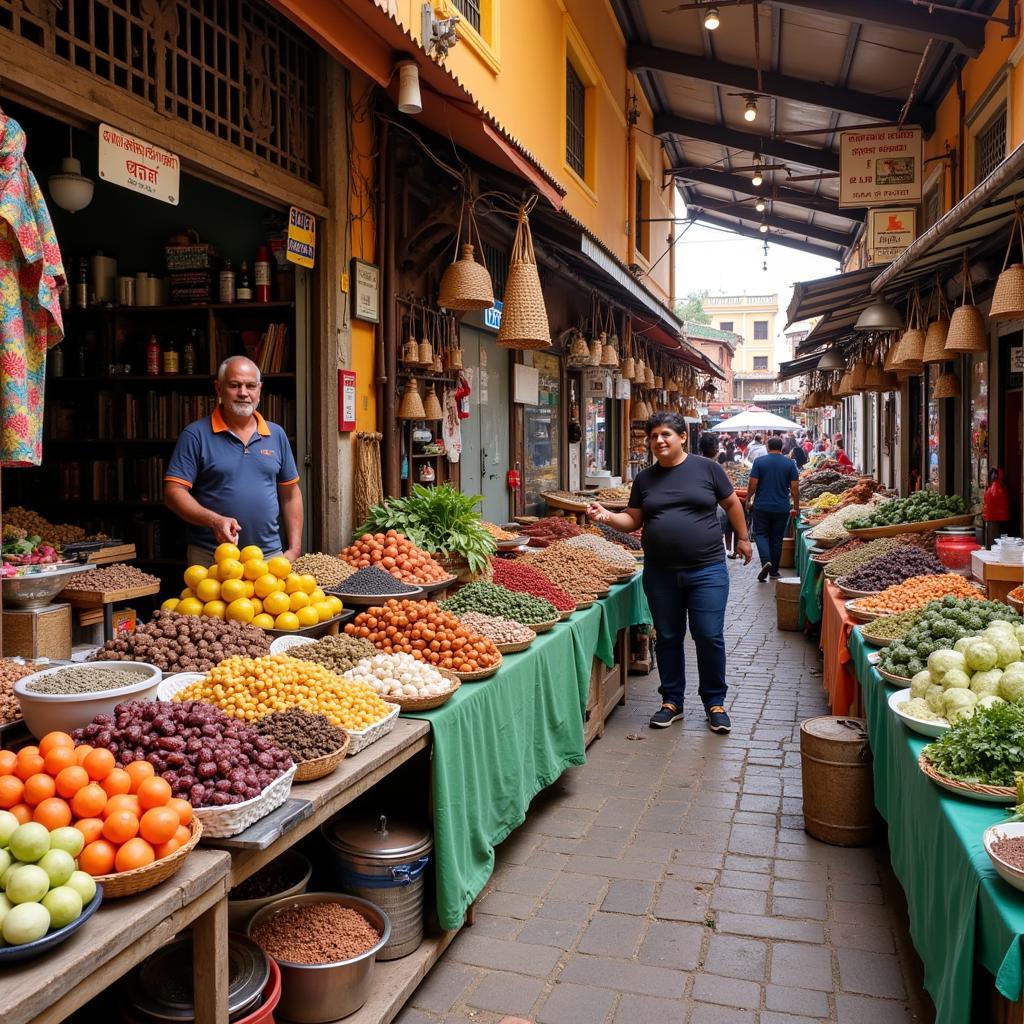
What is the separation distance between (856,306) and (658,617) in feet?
18.8

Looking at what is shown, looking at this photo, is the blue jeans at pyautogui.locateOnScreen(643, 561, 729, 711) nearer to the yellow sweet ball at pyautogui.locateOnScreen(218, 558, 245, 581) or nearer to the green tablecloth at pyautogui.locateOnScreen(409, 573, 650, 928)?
the green tablecloth at pyautogui.locateOnScreen(409, 573, 650, 928)

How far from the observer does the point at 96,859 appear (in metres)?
2.20

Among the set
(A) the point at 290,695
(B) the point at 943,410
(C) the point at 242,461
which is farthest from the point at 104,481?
(B) the point at 943,410

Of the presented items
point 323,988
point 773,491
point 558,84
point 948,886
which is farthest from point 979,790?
point 773,491

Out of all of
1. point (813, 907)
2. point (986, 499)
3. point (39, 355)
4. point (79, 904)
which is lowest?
point (813, 907)

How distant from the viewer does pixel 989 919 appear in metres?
2.36

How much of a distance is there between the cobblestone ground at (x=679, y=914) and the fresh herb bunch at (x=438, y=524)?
1618 mm

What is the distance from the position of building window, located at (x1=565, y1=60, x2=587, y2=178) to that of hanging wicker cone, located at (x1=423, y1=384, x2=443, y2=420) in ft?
20.7

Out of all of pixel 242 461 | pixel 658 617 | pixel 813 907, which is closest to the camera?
pixel 813 907

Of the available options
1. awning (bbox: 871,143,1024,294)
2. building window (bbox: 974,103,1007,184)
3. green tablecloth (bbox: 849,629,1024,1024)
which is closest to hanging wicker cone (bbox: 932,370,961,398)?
awning (bbox: 871,143,1024,294)

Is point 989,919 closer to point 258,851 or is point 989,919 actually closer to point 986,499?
point 258,851

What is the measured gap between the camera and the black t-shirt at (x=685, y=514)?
6.66 meters

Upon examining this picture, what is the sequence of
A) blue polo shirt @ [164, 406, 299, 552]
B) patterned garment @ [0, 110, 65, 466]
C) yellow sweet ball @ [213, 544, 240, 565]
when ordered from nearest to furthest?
patterned garment @ [0, 110, 65, 466] → yellow sweet ball @ [213, 544, 240, 565] → blue polo shirt @ [164, 406, 299, 552]

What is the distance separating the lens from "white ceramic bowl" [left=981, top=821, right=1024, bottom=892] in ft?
7.60
